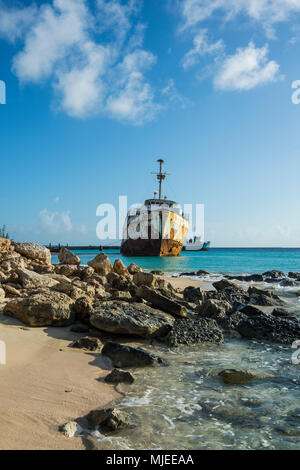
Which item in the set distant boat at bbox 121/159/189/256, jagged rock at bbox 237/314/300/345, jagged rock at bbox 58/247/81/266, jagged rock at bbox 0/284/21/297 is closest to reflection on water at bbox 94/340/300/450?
jagged rock at bbox 237/314/300/345

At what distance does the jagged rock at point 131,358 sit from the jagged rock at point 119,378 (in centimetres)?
52

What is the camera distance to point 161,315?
21.4 feet

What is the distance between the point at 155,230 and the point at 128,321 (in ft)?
148

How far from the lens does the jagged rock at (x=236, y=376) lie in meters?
4.14

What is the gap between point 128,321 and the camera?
577 centimetres

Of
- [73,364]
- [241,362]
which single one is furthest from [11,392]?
[241,362]

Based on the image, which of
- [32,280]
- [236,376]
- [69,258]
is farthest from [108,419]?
[69,258]

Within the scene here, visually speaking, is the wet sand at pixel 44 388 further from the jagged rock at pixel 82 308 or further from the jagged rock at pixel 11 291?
the jagged rock at pixel 11 291

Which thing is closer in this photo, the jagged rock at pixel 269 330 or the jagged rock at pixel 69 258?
the jagged rock at pixel 269 330

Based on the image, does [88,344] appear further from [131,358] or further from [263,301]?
[263,301]

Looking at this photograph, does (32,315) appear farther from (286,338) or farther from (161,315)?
(286,338)

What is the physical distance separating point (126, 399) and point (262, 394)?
1.63m

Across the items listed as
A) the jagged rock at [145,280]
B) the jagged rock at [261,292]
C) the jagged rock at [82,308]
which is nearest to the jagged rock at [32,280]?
the jagged rock at [82,308]
